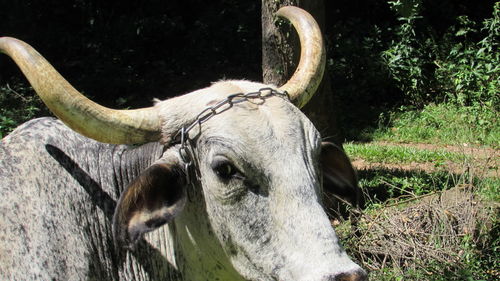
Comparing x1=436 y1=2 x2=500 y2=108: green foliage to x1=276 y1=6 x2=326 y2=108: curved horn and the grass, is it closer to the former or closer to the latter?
the grass

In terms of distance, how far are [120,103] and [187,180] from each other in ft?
30.6

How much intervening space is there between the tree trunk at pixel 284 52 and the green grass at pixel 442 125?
138 inches

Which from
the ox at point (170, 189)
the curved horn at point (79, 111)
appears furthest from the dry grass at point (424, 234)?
the curved horn at point (79, 111)

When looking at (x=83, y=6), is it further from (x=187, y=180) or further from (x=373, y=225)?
(x=187, y=180)

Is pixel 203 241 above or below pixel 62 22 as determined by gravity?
below

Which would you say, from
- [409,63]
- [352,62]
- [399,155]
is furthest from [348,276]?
[352,62]

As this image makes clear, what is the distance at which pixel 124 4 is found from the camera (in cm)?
1414

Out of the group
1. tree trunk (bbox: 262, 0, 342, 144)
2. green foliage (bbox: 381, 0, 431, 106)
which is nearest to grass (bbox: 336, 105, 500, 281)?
tree trunk (bbox: 262, 0, 342, 144)

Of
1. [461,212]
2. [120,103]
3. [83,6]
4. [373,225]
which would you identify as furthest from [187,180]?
[83,6]

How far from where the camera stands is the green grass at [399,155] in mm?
8141

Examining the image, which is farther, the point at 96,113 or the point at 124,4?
the point at 124,4

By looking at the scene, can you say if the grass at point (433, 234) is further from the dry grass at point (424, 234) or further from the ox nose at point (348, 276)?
the ox nose at point (348, 276)

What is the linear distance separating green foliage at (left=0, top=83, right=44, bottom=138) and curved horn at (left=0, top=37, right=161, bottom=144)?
3045 millimetres

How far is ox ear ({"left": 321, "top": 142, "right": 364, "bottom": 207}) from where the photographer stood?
10.7ft
